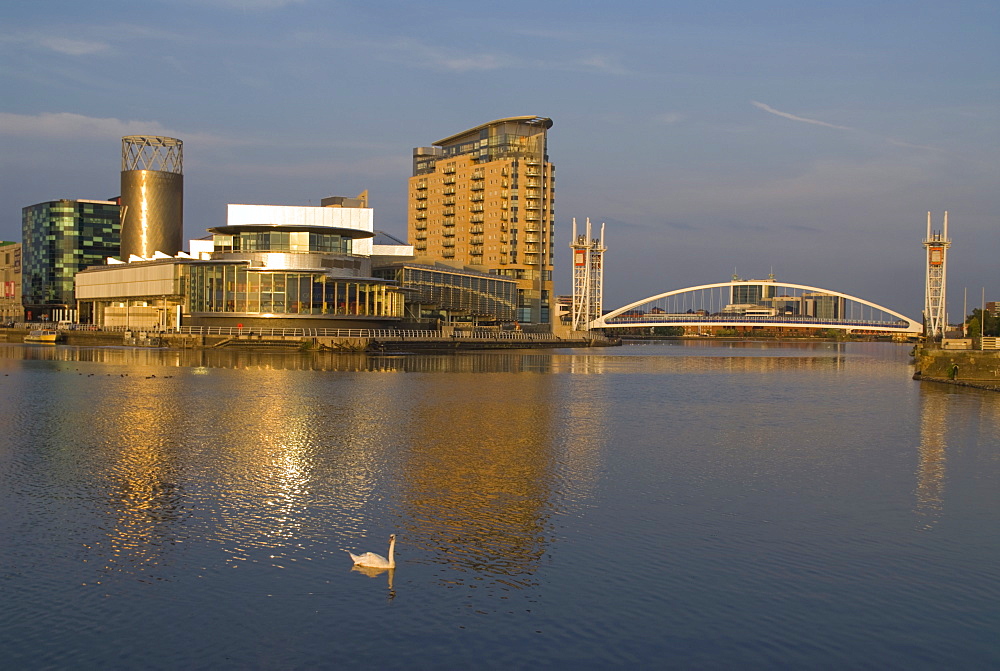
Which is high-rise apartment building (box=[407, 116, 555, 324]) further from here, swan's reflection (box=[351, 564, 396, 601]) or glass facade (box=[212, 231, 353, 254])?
swan's reflection (box=[351, 564, 396, 601])

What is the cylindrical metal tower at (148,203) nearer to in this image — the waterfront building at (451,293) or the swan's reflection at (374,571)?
the waterfront building at (451,293)

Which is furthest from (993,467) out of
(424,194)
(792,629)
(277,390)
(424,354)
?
(424,194)

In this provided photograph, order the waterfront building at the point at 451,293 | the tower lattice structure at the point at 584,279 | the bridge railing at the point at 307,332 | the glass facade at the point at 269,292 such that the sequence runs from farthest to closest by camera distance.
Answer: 1. the tower lattice structure at the point at 584,279
2. the waterfront building at the point at 451,293
3. the glass facade at the point at 269,292
4. the bridge railing at the point at 307,332

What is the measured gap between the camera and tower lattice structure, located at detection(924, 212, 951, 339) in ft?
436

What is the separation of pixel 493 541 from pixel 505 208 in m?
148

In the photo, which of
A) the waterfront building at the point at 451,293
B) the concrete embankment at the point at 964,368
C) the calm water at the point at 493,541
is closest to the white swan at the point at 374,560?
the calm water at the point at 493,541

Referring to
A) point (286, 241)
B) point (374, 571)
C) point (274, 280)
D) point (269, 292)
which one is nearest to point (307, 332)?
point (269, 292)

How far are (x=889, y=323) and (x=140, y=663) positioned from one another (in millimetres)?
162271

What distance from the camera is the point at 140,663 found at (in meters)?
11.8

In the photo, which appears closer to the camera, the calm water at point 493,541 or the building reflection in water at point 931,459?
the calm water at point 493,541

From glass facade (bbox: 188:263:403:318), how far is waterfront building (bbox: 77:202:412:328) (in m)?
0.11

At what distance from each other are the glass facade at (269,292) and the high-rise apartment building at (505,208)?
55.7 m

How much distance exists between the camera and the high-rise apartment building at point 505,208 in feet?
532

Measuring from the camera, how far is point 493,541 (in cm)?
1738
